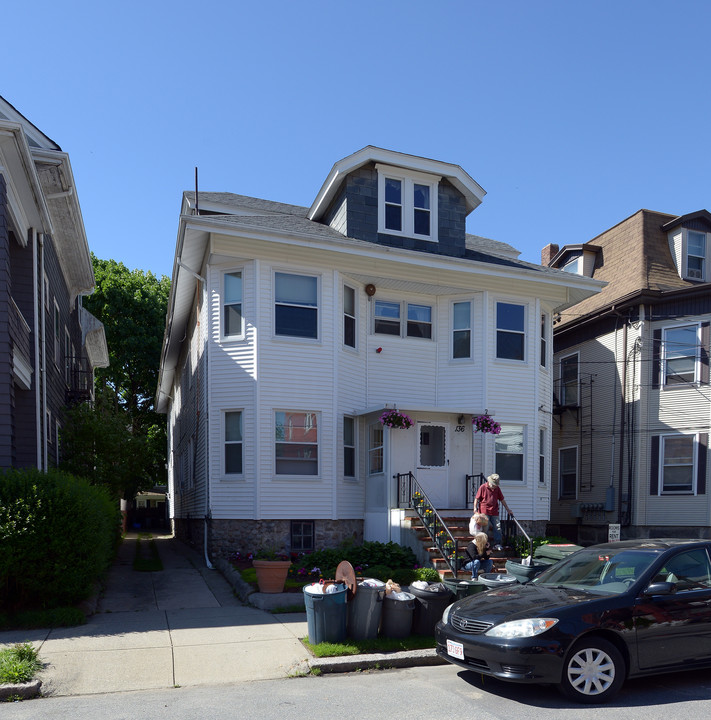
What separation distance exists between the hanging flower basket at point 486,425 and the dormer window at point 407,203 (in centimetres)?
446

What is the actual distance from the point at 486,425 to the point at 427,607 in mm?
7576

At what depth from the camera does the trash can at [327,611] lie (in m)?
Result: 8.23

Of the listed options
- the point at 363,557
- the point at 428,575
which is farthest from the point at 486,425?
the point at 428,575

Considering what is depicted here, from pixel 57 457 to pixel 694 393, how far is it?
16.1 m

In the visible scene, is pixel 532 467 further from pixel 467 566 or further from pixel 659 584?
pixel 659 584

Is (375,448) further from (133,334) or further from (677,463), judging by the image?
(133,334)

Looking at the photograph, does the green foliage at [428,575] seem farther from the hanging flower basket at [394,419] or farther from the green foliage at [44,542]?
the green foliage at [44,542]

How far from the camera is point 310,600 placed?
831 centimetres

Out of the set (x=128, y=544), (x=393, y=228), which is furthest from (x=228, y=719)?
(x=128, y=544)

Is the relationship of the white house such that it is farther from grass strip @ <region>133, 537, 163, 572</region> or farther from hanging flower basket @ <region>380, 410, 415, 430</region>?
grass strip @ <region>133, 537, 163, 572</region>

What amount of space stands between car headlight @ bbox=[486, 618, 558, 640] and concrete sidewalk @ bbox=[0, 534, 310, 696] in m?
2.27

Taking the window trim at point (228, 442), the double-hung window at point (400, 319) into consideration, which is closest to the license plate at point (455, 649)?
the window trim at point (228, 442)

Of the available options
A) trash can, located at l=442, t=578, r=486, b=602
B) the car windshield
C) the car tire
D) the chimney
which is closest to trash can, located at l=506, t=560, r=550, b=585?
trash can, located at l=442, t=578, r=486, b=602

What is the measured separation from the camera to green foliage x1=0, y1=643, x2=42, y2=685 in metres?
6.80
